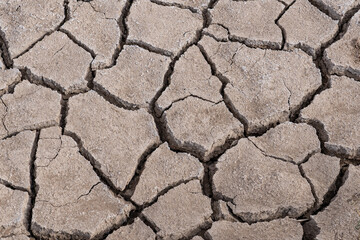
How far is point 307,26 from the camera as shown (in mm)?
3686

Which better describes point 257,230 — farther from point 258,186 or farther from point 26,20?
point 26,20

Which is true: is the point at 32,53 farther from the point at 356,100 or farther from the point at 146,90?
the point at 356,100

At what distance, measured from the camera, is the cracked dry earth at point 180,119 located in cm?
281

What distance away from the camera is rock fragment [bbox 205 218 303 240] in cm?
272

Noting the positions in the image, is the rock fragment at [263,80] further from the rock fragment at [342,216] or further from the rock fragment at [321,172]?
the rock fragment at [342,216]

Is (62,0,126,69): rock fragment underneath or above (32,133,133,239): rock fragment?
above

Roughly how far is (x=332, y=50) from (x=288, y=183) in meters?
1.06

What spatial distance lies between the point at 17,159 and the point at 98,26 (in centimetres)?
111

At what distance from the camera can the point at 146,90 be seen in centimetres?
334

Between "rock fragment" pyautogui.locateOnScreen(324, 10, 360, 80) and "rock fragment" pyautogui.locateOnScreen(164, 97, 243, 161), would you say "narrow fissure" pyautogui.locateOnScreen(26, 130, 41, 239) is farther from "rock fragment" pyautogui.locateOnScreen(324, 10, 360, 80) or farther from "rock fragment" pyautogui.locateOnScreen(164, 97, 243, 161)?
"rock fragment" pyautogui.locateOnScreen(324, 10, 360, 80)

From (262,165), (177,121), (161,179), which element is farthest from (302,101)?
(161,179)

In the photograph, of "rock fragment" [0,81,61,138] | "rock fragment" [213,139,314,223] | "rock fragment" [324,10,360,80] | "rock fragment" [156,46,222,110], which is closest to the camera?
"rock fragment" [213,139,314,223]

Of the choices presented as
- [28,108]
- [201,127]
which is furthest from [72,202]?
[201,127]

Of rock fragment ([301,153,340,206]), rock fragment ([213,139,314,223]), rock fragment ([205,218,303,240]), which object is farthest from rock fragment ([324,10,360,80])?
rock fragment ([205,218,303,240])
